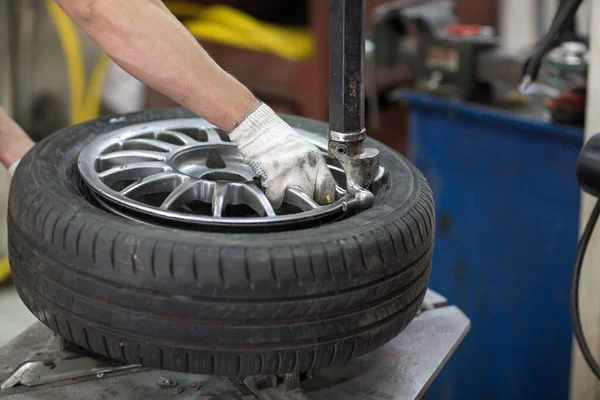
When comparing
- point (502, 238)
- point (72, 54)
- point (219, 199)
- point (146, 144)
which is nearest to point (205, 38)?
point (72, 54)

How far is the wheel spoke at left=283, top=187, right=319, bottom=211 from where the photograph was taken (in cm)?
114

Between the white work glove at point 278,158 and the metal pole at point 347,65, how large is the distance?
0.07m

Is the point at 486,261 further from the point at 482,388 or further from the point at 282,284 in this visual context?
the point at 282,284

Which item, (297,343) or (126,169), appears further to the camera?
(126,169)

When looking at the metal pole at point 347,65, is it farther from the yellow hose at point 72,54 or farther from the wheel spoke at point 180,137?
the yellow hose at point 72,54

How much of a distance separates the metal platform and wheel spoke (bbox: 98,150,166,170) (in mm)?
287

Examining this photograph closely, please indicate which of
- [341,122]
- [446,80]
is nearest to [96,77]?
[446,80]

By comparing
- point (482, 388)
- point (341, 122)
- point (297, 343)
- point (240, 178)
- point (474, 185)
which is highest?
point (341, 122)

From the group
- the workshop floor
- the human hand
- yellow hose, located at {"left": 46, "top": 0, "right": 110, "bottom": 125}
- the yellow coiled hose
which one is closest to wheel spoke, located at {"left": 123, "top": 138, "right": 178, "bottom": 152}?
the human hand

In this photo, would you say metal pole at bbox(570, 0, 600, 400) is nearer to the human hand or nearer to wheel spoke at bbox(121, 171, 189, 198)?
wheel spoke at bbox(121, 171, 189, 198)

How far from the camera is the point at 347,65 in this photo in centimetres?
110

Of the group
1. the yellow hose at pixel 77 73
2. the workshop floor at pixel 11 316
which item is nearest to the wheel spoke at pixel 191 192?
the workshop floor at pixel 11 316

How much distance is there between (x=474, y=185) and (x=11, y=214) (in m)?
1.33

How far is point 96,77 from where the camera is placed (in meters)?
2.95
